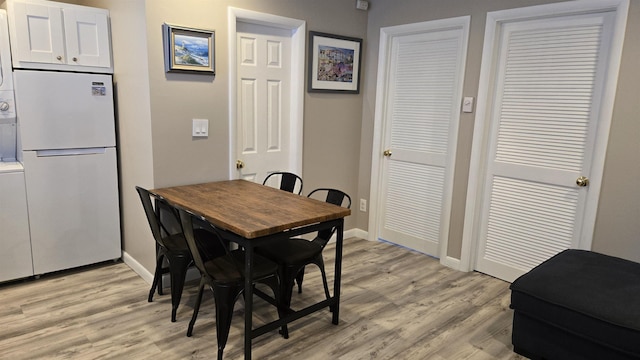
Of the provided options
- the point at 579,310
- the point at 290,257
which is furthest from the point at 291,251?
the point at 579,310

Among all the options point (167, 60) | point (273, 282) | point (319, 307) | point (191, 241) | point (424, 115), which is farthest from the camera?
point (424, 115)

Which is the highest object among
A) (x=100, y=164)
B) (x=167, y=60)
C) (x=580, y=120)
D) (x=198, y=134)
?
(x=167, y=60)

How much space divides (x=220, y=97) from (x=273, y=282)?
1.50 m

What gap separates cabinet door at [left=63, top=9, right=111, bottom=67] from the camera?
10.1 feet

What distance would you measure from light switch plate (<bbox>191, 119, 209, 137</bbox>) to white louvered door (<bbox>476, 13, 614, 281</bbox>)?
2.21 meters

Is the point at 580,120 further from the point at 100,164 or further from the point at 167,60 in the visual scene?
the point at 100,164

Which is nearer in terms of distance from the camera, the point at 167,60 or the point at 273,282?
the point at 273,282

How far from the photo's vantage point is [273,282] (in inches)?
94.3

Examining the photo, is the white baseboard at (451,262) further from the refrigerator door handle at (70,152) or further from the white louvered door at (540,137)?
the refrigerator door handle at (70,152)

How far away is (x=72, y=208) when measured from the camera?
3.25 metres

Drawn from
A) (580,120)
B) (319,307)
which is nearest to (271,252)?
(319,307)

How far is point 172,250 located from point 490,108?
2.56m

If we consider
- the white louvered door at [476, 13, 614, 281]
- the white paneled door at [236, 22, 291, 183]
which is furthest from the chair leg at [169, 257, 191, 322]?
the white louvered door at [476, 13, 614, 281]

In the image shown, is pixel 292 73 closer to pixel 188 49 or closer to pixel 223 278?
pixel 188 49
